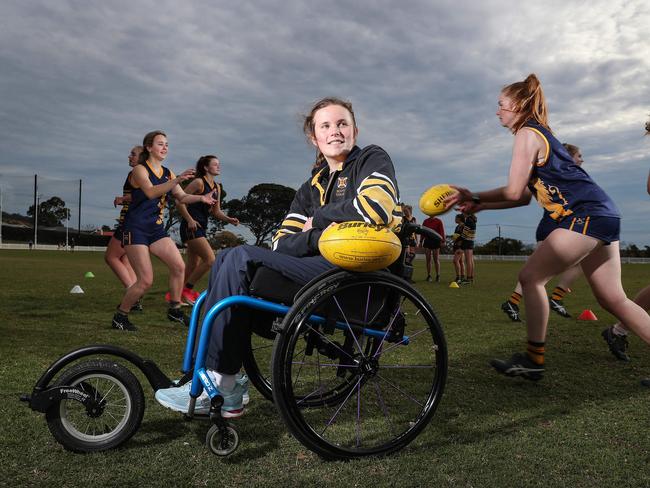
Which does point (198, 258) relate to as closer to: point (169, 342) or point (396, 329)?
point (169, 342)

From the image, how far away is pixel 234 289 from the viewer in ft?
7.28

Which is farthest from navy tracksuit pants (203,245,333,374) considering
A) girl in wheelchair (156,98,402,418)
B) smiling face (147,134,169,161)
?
smiling face (147,134,169,161)

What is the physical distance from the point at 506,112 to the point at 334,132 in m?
1.52

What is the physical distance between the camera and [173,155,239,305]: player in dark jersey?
23.7ft

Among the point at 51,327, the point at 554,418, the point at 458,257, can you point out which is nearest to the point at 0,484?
the point at 554,418

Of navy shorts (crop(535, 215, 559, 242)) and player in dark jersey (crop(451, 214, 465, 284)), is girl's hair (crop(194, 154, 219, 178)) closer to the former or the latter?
navy shorts (crop(535, 215, 559, 242))

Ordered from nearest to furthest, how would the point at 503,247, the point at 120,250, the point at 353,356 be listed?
the point at 353,356 < the point at 120,250 < the point at 503,247

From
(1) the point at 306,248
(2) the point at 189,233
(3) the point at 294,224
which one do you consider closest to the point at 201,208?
(2) the point at 189,233

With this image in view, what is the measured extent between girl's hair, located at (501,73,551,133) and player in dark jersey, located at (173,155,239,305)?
433 centimetres

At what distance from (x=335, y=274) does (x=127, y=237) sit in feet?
13.5

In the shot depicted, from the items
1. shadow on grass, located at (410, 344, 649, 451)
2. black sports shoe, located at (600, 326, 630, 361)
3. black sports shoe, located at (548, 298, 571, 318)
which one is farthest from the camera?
black sports shoe, located at (548, 298, 571, 318)

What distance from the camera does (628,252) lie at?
5847 centimetres

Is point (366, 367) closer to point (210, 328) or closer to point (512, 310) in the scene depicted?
point (210, 328)

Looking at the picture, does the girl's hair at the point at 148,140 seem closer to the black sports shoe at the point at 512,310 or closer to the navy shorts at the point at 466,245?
the black sports shoe at the point at 512,310
